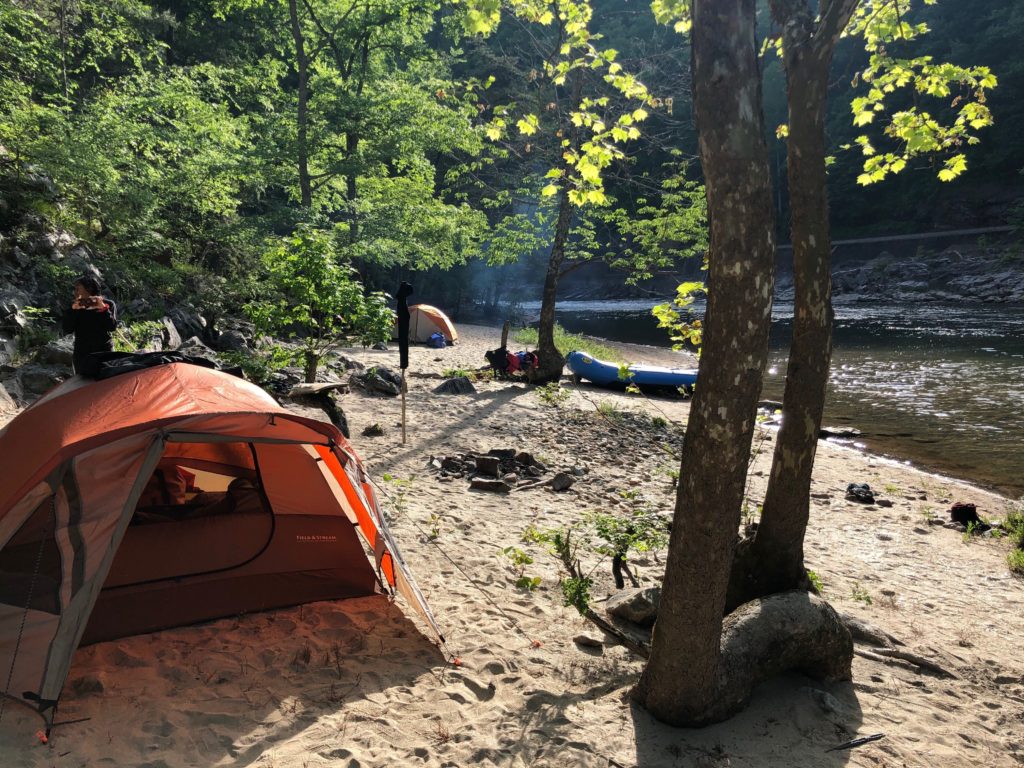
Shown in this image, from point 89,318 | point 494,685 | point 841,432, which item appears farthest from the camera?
point 841,432

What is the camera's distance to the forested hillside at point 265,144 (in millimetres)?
11719

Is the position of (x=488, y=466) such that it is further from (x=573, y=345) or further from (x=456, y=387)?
(x=573, y=345)

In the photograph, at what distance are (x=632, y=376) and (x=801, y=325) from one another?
11180 millimetres

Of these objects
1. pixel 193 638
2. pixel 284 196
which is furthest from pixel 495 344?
pixel 193 638

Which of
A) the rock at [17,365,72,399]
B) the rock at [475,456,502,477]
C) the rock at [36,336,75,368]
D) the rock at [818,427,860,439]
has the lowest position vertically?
the rock at [818,427,860,439]

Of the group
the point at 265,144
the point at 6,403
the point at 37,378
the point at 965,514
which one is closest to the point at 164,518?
A: the point at 6,403

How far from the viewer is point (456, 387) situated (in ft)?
41.4

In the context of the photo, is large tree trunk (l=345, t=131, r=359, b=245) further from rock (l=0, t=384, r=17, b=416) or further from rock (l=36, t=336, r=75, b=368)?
rock (l=0, t=384, r=17, b=416)

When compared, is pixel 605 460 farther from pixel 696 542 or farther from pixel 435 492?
pixel 696 542

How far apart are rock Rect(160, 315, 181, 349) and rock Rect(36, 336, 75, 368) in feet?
7.62

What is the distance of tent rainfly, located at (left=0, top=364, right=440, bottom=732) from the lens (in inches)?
137

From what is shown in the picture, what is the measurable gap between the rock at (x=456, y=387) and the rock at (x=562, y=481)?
5.05 m

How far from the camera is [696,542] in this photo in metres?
3.12

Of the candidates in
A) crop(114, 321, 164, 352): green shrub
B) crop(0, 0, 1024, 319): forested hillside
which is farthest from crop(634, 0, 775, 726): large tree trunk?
crop(114, 321, 164, 352): green shrub
